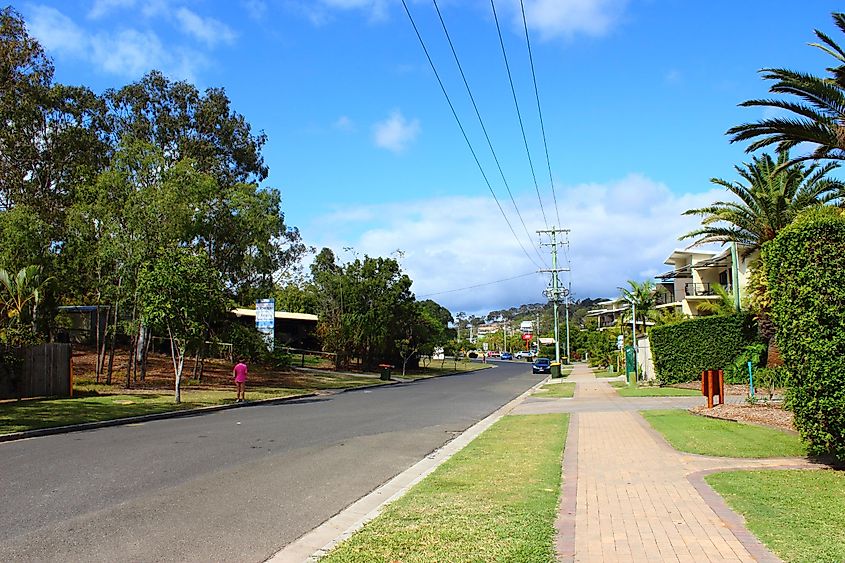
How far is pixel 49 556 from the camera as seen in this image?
6.03 m

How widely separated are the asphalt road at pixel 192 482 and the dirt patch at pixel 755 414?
20.3 feet

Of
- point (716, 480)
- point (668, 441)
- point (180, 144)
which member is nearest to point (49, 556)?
point (716, 480)

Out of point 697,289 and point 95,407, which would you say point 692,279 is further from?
point 95,407

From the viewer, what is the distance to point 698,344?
1220 inches

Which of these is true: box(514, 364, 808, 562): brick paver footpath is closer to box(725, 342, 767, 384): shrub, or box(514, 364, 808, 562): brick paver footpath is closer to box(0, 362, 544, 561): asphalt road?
box(0, 362, 544, 561): asphalt road

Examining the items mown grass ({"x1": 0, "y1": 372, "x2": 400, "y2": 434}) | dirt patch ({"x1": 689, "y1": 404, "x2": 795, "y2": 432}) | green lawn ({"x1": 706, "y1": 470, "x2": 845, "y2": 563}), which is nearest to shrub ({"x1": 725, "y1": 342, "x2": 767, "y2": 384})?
dirt patch ({"x1": 689, "y1": 404, "x2": 795, "y2": 432})

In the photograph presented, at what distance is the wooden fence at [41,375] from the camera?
22656 mm

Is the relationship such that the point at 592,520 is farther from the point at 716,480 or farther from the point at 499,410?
the point at 499,410

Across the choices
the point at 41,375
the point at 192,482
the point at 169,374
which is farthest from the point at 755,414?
the point at 169,374

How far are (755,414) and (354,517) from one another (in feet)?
37.2

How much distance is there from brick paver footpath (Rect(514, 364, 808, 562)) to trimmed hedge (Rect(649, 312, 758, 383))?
1831 cm

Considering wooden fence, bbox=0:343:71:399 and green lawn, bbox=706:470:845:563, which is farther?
wooden fence, bbox=0:343:71:399

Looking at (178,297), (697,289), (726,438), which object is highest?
(697,289)

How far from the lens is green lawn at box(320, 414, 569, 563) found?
5.84m
